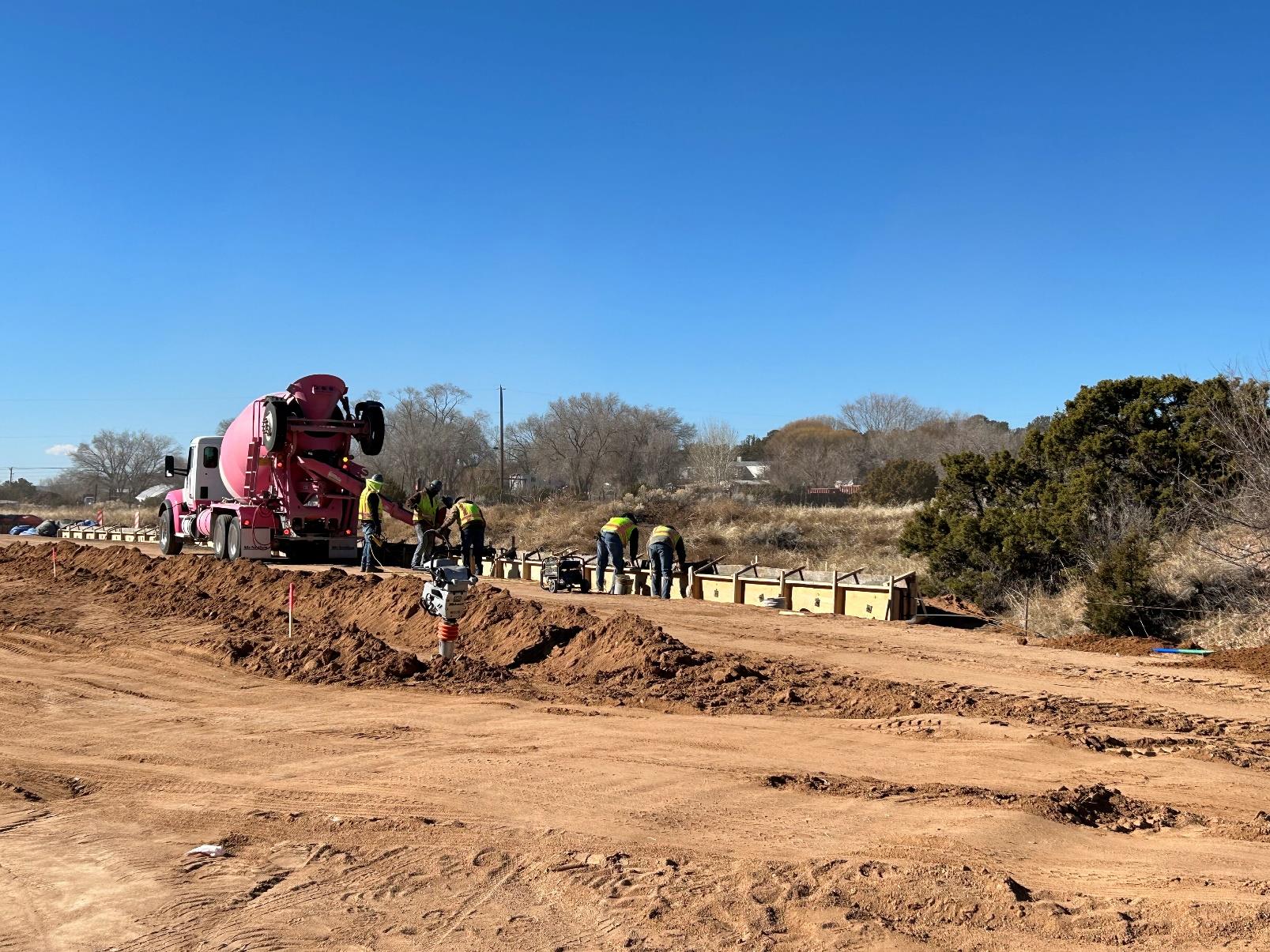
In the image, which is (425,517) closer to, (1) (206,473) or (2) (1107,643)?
(1) (206,473)

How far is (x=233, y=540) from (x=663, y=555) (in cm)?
904

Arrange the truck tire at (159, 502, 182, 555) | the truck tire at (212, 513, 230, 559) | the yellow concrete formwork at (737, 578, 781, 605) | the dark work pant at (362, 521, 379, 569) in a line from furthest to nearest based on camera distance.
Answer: the truck tire at (159, 502, 182, 555) < the truck tire at (212, 513, 230, 559) < the dark work pant at (362, 521, 379, 569) < the yellow concrete formwork at (737, 578, 781, 605)

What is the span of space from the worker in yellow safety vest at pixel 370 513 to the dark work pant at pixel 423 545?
774 mm

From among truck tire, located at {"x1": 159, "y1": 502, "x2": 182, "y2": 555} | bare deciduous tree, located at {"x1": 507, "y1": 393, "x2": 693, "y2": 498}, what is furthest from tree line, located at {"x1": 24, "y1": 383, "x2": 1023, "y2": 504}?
truck tire, located at {"x1": 159, "y1": 502, "x2": 182, "y2": 555}

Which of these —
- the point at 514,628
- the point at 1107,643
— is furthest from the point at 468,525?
the point at 1107,643

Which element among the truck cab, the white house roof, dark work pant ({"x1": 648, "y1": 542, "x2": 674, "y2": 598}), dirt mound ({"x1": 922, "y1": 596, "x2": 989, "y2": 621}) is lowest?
dirt mound ({"x1": 922, "y1": 596, "x2": 989, "y2": 621})

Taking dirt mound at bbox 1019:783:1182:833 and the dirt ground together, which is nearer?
the dirt ground

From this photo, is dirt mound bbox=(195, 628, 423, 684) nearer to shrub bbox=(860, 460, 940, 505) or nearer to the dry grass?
the dry grass

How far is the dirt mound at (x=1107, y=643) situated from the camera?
555 inches

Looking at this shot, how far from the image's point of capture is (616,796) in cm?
672

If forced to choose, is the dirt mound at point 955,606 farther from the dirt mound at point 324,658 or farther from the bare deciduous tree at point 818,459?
the bare deciduous tree at point 818,459

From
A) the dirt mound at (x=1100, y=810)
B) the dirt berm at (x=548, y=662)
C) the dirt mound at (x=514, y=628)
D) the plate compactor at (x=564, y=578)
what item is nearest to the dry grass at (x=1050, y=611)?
the dirt berm at (x=548, y=662)

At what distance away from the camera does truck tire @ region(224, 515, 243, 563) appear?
2105 centimetres

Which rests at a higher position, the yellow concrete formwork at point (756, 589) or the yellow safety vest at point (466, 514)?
the yellow safety vest at point (466, 514)
